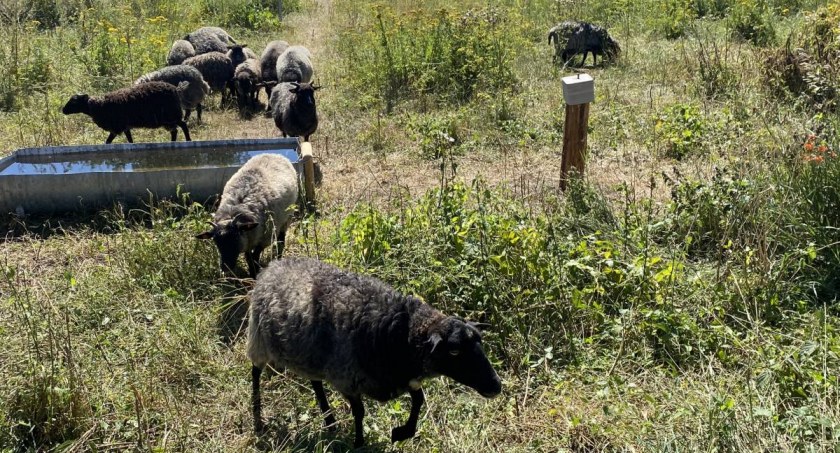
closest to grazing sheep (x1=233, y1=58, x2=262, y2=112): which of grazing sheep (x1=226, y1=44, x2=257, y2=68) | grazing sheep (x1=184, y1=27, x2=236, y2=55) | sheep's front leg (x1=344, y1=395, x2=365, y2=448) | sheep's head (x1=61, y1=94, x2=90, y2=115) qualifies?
grazing sheep (x1=226, y1=44, x2=257, y2=68)

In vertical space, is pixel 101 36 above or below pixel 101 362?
above

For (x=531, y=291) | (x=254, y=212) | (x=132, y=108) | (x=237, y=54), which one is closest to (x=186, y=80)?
(x=132, y=108)

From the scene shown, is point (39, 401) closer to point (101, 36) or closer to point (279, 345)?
point (279, 345)

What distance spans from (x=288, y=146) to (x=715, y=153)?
16.1 ft

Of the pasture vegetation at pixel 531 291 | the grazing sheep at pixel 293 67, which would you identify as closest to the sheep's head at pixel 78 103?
the pasture vegetation at pixel 531 291

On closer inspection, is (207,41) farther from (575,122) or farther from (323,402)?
(323,402)

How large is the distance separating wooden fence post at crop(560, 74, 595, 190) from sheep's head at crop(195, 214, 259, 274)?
3.09 meters

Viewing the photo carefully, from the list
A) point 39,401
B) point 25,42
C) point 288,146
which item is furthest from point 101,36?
point 39,401

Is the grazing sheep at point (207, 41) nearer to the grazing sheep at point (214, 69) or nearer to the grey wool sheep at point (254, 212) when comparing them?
the grazing sheep at point (214, 69)

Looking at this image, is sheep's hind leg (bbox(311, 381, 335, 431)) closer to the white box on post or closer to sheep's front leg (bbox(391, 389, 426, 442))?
sheep's front leg (bbox(391, 389, 426, 442))

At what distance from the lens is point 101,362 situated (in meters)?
5.06

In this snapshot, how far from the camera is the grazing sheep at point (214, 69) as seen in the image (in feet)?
41.7

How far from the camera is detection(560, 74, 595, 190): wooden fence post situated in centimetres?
725

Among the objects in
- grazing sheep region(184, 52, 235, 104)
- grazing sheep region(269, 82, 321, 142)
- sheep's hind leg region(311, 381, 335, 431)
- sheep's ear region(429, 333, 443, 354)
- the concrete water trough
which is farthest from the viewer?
grazing sheep region(184, 52, 235, 104)
